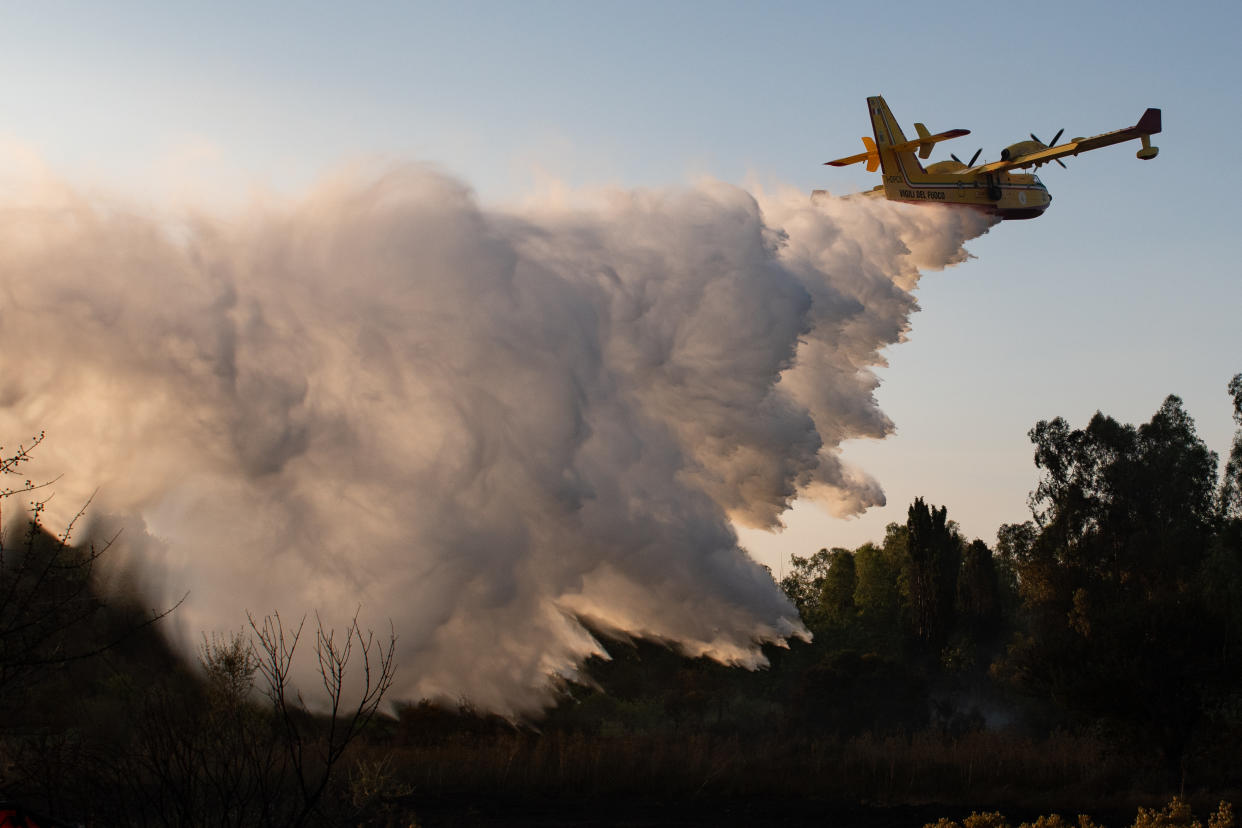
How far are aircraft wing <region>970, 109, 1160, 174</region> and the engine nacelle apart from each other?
137 millimetres

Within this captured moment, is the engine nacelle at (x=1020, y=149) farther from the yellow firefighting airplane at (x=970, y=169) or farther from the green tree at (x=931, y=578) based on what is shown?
the green tree at (x=931, y=578)

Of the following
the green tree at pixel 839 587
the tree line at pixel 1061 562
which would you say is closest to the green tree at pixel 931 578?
the tree line at pixel 1061 562

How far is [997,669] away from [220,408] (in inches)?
1444

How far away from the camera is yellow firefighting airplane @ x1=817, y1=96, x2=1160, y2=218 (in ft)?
132

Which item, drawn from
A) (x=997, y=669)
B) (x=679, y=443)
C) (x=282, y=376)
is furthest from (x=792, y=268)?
(x=997, y=669)

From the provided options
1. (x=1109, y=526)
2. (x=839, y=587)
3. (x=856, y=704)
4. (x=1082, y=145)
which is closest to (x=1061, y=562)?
(x=1109, y=526)

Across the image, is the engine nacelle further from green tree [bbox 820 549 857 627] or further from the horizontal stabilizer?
green tree [bbox 820 549 857 627]

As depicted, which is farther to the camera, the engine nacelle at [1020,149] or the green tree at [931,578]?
the green tree at [931,578]

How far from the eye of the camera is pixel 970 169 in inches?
1650

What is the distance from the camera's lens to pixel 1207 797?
30859 millimetres

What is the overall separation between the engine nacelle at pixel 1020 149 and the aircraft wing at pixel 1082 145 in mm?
137

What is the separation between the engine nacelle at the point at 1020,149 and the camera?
137ft

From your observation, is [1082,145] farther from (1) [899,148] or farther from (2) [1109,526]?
(2) [1109,526]

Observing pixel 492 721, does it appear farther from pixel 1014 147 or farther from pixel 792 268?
pixel 1014 147
